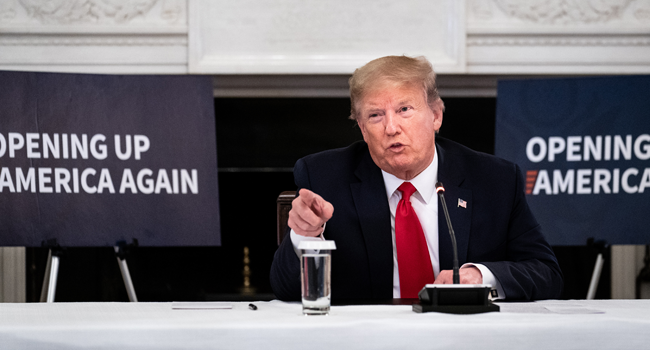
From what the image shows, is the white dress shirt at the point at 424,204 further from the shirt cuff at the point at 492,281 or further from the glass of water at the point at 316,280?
the glass of water at the point at 316,280

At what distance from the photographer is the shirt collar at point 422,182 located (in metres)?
1.50

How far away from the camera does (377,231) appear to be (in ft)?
4.82

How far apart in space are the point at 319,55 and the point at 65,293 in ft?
6.13

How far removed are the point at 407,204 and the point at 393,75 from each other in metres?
0.35

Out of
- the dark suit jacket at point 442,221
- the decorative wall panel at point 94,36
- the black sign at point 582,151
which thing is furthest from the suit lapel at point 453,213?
the decorative wall panel at point 94,36

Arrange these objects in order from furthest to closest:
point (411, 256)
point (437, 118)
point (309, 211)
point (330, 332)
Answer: point (437, 118) → point (411, 256) → point (309, 211) → point (330, 332)

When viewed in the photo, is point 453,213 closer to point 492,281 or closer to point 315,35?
point 492,281

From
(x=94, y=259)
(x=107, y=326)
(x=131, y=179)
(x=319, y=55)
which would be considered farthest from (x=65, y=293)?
(x=107, y=326)

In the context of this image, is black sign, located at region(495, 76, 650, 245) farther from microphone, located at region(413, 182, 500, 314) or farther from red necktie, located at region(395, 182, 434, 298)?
microphone, located at region(413, 182, 500, 314)

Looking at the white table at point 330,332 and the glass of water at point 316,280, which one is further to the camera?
the glass of water at point 316,280

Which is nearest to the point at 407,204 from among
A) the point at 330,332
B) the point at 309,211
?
the point at 309,211

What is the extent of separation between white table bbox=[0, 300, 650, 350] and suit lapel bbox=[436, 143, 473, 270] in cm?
51

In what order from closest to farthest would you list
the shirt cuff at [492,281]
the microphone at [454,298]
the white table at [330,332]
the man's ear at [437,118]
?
the white table at [330,332], the microphone at [454,298], the shirt cuff at [492,281], the man's ear at [437,118]

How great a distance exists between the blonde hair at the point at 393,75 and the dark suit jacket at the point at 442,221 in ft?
0.65
